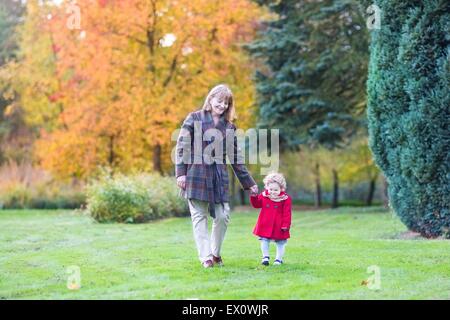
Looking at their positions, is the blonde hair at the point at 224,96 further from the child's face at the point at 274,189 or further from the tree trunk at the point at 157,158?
the tree trunk at the point at 157,158

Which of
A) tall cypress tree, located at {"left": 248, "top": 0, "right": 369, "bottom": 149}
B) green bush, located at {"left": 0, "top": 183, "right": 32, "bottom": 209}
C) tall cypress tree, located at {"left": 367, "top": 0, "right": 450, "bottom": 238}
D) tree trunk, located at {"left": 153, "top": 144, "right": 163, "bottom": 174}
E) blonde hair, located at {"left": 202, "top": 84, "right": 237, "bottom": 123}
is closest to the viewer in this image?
blonde hair, located at {"left": 202, "top": 84, "right": 237, "bottom": 123}

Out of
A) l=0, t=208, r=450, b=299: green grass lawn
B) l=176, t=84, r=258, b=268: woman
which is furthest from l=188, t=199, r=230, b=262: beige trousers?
l=0, t=208, r=450, b=299: green grass lawn

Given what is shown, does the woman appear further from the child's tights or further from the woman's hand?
the child's tights

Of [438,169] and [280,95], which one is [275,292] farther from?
[280,95]

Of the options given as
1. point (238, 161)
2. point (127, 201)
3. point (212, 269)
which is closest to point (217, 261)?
point (212, 269)

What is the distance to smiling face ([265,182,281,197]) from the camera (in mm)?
7887

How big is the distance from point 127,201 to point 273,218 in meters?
8.87

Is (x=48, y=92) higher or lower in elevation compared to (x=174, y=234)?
higher

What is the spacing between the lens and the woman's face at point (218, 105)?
7668 mm

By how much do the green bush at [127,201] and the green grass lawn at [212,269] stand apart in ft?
9.00

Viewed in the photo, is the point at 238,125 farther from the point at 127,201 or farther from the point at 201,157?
the point at 201,157

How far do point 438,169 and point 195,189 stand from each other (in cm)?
517

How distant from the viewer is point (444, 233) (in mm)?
11219

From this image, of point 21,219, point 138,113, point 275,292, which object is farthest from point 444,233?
point 138,113
